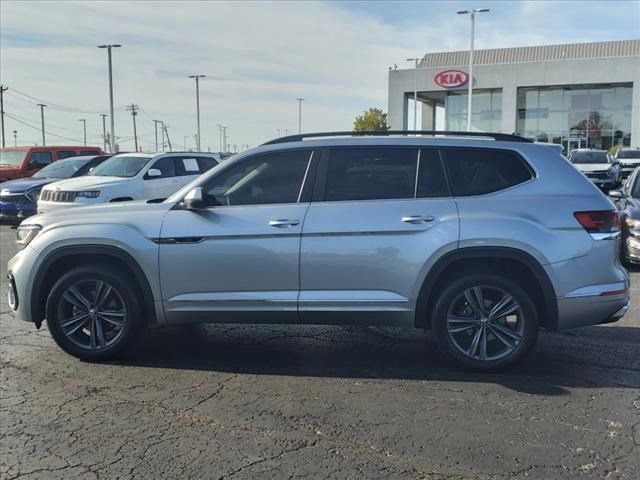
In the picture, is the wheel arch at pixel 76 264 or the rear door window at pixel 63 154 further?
the rear door window at pixel 63 154

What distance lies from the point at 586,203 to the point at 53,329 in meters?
4.49

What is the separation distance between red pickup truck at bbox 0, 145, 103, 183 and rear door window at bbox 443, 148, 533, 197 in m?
18.0

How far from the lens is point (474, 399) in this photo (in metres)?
4.53

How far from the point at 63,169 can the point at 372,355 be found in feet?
43.7

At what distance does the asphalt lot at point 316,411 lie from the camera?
3.59 metres

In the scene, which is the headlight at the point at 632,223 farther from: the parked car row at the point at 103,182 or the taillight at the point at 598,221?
the parked car row at the point at 103,182

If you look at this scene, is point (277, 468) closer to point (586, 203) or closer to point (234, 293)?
point (234, 293)

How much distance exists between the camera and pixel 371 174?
17.0ft

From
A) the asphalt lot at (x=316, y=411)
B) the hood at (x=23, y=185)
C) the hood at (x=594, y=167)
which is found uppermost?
the hood at (x=594, y=167)

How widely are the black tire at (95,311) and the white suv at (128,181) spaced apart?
6.63 metres

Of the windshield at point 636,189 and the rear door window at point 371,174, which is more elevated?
the rear door window at point 371,174

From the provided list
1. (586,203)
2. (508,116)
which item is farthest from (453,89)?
(586,203)

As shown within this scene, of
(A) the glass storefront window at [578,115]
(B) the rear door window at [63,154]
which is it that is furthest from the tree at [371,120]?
(B) the rear door window at [63,154]

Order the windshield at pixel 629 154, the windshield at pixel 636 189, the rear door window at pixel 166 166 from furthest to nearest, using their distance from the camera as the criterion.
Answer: the windshield at pixel 629 154 < the rear door window at pixel 166 166 < the windshield at pixel 636 189
